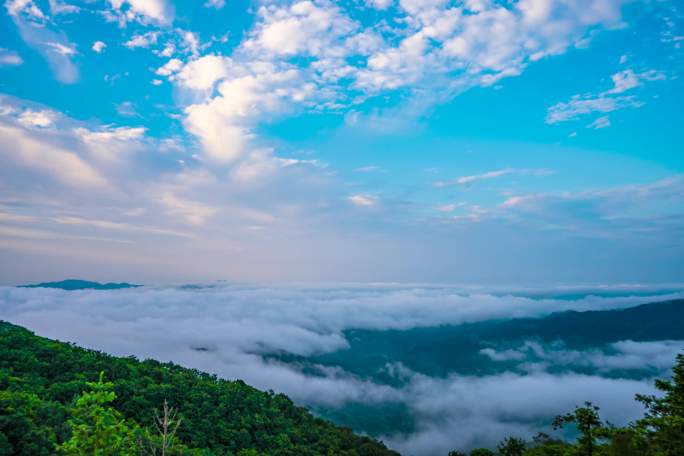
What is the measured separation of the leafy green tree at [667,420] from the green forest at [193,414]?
5 cm

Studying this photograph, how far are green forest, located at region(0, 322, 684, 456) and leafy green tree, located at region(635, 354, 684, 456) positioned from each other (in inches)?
1.9

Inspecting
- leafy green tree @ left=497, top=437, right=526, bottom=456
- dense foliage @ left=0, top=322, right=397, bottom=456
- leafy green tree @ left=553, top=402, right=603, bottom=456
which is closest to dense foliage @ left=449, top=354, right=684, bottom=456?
leafy green tree @ left=553, top=402, right=603, bottom=456

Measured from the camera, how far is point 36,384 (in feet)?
160

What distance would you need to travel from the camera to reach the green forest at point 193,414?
19.7m

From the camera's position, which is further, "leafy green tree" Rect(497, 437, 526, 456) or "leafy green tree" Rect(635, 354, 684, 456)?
"leafy green tree" Rect(497, 437, 526, 456)

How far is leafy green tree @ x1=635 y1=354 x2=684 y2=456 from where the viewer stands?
55.4 ft

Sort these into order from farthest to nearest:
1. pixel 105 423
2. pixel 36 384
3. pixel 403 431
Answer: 1. pixel 403 431
2. pixel 36 384
3. pixel 105 423

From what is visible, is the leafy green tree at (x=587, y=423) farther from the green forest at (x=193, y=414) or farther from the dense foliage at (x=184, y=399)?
the dense foliage at (x=184, y=399)

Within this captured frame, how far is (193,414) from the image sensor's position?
5669 cm

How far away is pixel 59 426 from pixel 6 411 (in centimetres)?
380

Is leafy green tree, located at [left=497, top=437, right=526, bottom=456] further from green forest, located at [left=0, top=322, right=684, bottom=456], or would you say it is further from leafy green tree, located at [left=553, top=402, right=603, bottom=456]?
leafy green tree, located at [left=553, top=402, right=603, bottom=456]

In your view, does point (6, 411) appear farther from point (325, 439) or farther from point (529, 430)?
point (529, 430)

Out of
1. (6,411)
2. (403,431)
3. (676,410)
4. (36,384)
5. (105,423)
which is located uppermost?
(105,423)

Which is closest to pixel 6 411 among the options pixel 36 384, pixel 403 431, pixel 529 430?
pixel 36 384
